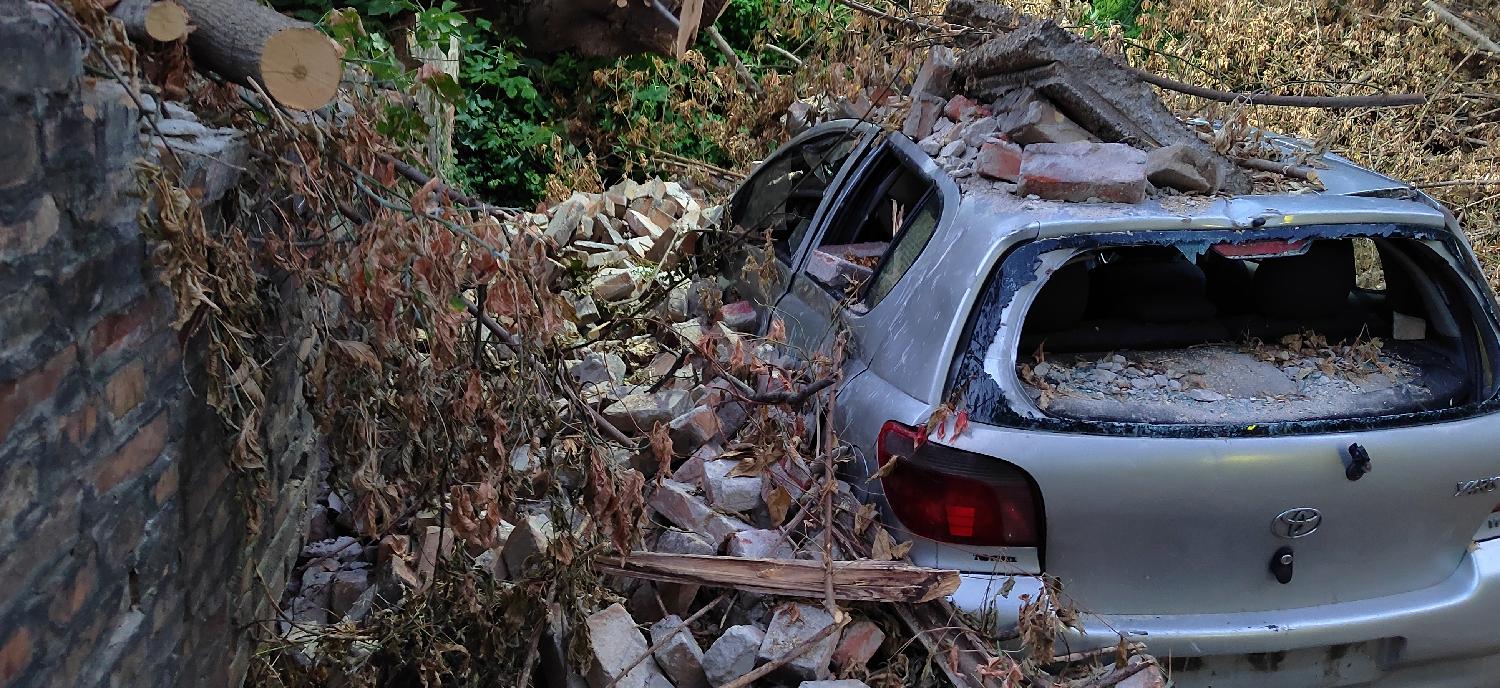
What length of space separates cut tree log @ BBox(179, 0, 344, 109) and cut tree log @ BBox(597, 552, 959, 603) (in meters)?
1.42

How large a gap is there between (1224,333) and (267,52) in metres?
2.77

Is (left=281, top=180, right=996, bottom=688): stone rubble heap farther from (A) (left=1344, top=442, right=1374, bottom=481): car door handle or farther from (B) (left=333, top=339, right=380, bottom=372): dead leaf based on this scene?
(A) (left=1344, top=442, right=1374, bottom=481): car door handle

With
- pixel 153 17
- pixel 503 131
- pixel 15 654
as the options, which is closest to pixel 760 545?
pixel 15 654

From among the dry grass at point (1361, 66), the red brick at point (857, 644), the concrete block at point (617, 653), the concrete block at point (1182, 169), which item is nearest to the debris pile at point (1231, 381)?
the concrete block at point (1182, 169)

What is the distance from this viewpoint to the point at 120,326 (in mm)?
2127

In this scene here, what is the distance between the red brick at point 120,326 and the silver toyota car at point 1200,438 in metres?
1.71

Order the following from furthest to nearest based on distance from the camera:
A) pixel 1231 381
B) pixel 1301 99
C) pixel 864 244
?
pixel 1301 99, pixel 864 244, pixel 1231 381

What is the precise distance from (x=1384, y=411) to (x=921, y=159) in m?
1.57

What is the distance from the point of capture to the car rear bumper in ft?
Result: 9.14

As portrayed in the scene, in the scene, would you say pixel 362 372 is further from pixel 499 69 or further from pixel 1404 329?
pixel 499 69

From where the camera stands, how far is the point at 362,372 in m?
2.76

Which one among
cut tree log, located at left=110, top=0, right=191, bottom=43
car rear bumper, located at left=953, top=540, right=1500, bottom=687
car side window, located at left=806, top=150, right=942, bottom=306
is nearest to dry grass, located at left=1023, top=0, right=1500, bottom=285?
car side window, located at left=806, top=150, right=942, bottom=306

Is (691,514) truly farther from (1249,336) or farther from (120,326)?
(1249,336)

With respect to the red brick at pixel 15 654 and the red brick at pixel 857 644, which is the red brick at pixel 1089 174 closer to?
the red brick at pixel 857 644
